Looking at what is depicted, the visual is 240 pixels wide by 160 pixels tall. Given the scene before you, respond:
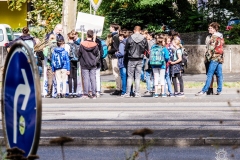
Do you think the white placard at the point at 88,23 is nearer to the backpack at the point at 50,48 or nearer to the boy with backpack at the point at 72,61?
the boy with backpack at the point at 72,61

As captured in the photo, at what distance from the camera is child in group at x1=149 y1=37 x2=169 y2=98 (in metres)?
20.6

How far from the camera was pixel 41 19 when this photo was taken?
34000 mm

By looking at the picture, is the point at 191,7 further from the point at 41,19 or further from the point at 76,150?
the point at 76,150

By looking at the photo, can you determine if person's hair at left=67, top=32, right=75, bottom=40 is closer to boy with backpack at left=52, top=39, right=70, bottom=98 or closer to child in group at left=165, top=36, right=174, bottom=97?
boy with backpack at left=52, top=39, right=70, bottom=98

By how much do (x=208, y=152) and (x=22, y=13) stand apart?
4875 cm

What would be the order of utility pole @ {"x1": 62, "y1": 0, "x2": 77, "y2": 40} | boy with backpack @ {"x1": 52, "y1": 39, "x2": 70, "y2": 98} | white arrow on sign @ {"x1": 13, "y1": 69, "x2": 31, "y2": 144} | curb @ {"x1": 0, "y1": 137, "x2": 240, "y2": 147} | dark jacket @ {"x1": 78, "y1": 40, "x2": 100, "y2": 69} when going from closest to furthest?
white arrow on sign @ {"x1": 13, "y1": 69, "x2": 31, "y2": 144} → curb @ {"x1": 0, "y1": 137, "x2": 240, "y2": 147} → dark jacket @ {"x1": 78, "y1": 40, "x2": 100, "y2": 69} → boy with backpack @ {"x1": 52, "y1": 39, "x2": 70, "y2": 98} → utility pole @ {"x1": 62, "y1": 0, "x2": 77, "y2": 40}

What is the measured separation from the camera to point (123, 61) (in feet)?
70.4

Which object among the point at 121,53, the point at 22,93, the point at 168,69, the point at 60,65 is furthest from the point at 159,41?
the point at 22,93

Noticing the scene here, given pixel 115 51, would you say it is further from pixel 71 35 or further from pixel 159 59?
pixel 159 59

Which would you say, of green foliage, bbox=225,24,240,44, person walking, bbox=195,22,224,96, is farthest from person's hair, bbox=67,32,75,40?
green foliage, bbox=225,24,240,44

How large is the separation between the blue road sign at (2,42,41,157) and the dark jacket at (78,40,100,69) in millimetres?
15980

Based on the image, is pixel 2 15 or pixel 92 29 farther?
pixel 2 15

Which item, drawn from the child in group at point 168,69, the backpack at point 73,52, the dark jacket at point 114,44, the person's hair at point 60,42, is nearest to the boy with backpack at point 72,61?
the backpack at point 73,52

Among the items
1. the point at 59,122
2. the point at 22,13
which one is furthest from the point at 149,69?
the point at 22,13
